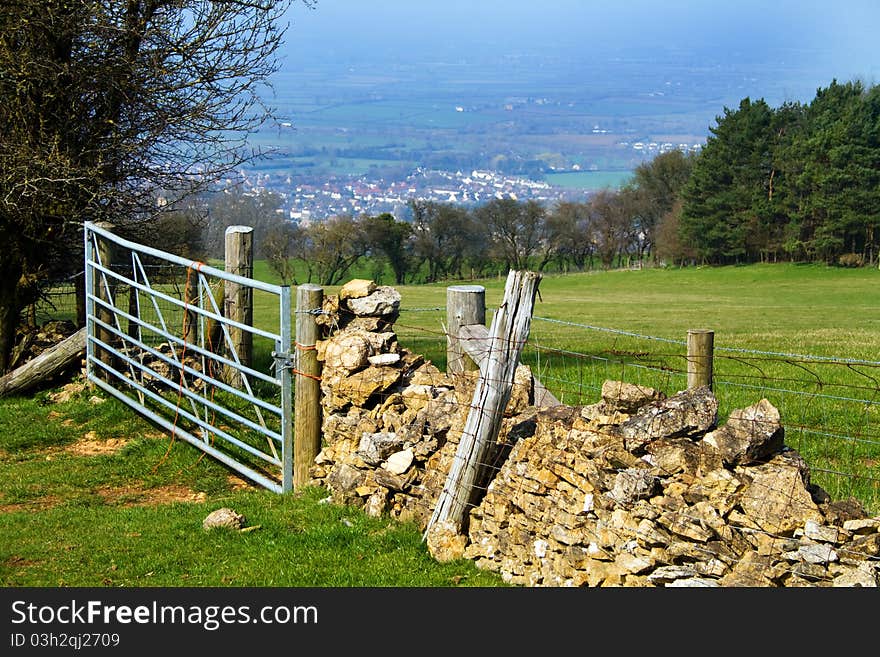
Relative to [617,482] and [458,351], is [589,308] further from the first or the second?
[617,482]

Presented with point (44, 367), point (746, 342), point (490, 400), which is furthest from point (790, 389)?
point (44, 367)

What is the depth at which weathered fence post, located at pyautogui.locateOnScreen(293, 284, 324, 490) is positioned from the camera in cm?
822

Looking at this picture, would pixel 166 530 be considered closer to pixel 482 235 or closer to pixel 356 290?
pixel 356 290

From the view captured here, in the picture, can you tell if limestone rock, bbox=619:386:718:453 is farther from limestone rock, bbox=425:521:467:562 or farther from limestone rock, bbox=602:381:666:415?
limestone rock, bbox=425:521:467:562

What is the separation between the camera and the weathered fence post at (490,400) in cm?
647

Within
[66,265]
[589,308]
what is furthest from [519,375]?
[589,308]

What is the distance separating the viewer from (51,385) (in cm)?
1295

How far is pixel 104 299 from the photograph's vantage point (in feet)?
40.8

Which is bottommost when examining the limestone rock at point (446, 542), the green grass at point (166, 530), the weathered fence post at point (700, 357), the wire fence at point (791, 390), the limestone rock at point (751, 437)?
the green grass at point (166, 530)

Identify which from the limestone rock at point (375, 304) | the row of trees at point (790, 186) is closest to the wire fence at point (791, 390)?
the limestone rock at point (375, 304)

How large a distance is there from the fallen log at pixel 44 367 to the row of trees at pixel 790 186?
2470 inches

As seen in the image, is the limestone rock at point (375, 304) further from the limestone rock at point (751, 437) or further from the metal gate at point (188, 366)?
the limestone rock at point (751, 437)

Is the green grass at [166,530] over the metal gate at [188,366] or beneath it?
beneath

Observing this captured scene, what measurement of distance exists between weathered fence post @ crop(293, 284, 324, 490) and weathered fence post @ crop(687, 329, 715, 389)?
10.0 feet
